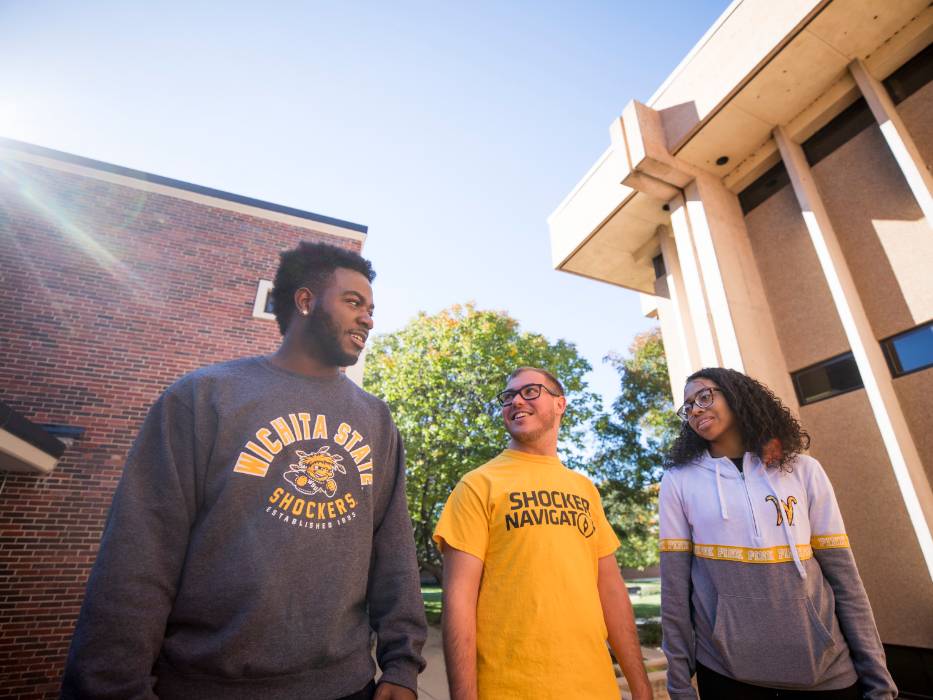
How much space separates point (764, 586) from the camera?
82.0 inches

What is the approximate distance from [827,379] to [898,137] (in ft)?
9.16

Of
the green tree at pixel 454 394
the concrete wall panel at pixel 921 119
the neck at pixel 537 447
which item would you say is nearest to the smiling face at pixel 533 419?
the neck at pixel 537 447

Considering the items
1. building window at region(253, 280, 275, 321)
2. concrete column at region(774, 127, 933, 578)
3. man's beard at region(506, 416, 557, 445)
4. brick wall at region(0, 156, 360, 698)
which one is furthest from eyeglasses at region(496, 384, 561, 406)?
building window at region(253, 280, 275, 321)

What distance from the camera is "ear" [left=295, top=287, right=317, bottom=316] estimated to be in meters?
1.99

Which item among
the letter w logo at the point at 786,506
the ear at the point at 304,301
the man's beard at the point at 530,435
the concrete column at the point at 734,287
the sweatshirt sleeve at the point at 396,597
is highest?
the concrete column at the point at 734,287

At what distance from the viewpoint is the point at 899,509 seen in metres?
4.61

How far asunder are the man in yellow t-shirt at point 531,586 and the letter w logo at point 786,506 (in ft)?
2.67

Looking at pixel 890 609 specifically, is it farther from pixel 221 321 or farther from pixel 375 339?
pixel 375 339

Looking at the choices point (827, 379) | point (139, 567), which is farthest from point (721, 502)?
point (827, 379)

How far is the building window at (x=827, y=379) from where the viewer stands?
535 centimetres

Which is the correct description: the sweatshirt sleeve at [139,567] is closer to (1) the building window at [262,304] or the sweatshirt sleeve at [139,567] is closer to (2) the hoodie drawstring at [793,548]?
(2) the hoodie drawstring at [793,548]

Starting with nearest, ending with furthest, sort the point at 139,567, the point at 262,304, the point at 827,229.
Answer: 1. the point at 139,567
2. the point at 827,229
3. the point at 262,304

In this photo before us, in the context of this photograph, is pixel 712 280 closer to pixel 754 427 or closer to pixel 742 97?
pixel 742 97

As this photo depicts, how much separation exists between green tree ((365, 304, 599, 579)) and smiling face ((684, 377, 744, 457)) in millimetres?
9592
